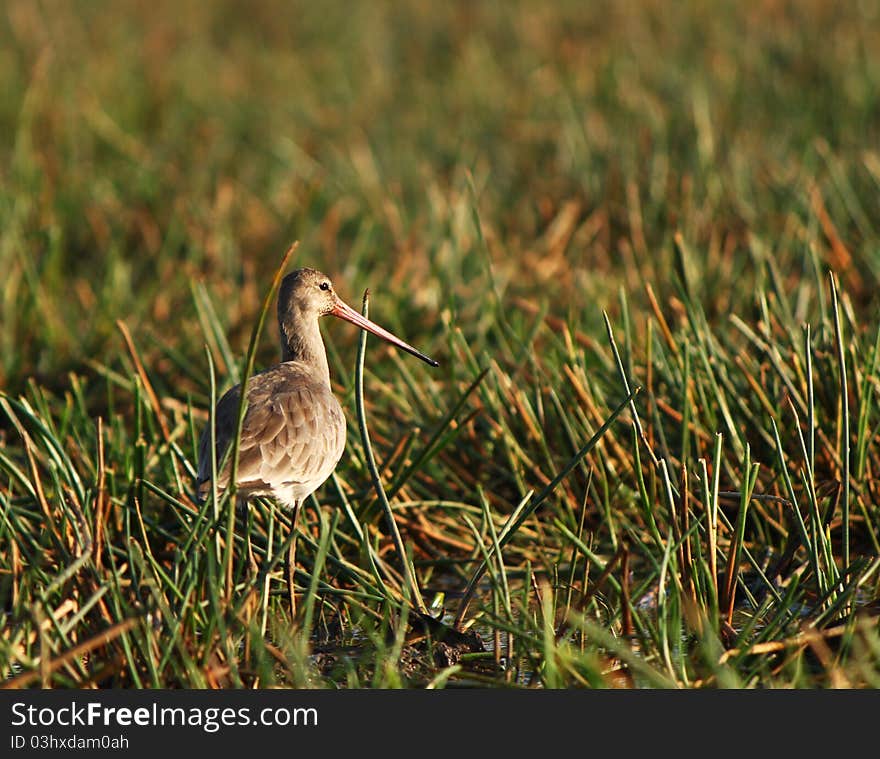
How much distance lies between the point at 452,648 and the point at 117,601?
933mm

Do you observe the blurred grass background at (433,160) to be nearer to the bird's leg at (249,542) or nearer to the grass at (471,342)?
the grass at (471,342)

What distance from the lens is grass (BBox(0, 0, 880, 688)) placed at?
11.3 feet

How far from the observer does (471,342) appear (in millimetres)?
6293

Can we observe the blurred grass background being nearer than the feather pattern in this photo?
No

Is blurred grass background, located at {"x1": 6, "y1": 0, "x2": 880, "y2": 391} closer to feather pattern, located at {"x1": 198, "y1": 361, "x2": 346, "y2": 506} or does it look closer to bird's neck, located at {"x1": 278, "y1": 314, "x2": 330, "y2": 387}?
bird's neck, located at {"x1": 278, "y1": 314, "x2": 330, "y2": 387}

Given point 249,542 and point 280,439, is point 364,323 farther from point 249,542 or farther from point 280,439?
point 249,542

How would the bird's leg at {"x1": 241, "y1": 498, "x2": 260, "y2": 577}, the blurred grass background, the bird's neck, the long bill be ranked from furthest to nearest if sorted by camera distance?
the blurred grass background, the bird's neck, the long bill, the bird's leg at {"x1": 241, "y1": 498, "x2": 260, "y2": 577}

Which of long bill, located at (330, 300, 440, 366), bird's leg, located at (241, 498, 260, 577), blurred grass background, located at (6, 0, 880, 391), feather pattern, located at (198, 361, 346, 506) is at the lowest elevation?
bird's leg, located at (241, 498, 260, 577)

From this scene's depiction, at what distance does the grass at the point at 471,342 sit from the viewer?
345 cm

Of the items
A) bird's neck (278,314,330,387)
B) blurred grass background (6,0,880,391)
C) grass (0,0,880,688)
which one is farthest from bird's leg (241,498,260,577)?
blurred grass background (6,0,880,391)

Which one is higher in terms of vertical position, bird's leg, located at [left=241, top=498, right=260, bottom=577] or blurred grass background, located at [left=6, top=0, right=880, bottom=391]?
blurred grass background, located at [left=6, top=0, right=880, bottom=391]

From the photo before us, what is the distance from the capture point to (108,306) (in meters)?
6.73

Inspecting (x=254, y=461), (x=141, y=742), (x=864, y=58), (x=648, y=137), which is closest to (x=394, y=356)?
(x=254, y=461)

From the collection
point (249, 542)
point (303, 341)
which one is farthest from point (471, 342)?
point (249, 542)
